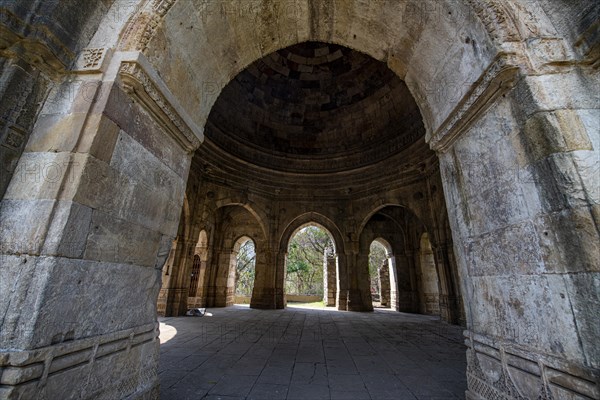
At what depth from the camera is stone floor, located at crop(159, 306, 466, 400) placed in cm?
263

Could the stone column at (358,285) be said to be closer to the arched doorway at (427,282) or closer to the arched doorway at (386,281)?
the arched doorway at (386,281)

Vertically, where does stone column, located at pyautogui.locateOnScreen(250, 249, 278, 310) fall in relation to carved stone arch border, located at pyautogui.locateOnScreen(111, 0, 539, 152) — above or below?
below

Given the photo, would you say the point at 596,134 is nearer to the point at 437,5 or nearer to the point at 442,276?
the point at 437,5

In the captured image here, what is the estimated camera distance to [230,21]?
305 cm

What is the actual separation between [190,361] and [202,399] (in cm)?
130

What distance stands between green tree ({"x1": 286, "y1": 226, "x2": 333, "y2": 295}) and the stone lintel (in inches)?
838

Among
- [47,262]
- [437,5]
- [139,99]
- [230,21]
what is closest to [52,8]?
[139,99]

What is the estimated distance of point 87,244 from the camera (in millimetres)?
1791

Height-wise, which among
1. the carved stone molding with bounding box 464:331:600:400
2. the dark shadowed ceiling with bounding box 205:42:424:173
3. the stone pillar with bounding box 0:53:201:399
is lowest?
the carved stone molding with bounding box 464:331:600:400

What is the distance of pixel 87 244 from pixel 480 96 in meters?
3.43

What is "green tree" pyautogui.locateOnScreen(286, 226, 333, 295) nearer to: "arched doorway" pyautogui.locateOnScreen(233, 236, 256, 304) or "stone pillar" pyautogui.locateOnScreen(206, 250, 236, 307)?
"arched doorway" pyautogui.locateOnScreen(233, 236, 256, 304)

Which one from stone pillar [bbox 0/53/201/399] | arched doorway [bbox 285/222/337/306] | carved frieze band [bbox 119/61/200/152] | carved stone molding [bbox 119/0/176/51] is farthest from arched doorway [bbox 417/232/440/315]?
arched doorway [bbox 285/222/337/306]

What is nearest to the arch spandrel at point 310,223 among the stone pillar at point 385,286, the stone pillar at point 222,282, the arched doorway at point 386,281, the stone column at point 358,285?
the stone column at point 358,285

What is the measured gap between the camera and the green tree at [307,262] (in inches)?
944
